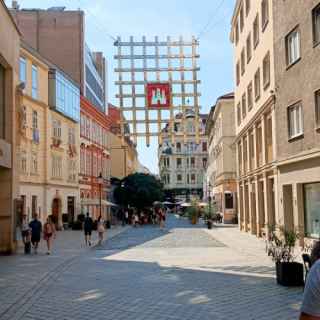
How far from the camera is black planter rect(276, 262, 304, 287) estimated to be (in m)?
12.7

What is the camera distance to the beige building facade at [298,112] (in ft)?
69.3

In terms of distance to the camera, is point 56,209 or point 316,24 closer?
→ point 316,24

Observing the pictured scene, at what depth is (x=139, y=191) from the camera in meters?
67.0

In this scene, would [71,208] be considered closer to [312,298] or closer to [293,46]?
[293,46]

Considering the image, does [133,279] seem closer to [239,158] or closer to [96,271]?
[96,271]

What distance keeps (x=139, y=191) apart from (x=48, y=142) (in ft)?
71.3

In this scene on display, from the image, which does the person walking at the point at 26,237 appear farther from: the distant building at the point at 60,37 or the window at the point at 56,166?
the distant building at the point at 60,37

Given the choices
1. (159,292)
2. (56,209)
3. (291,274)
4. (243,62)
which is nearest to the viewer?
(159,292)

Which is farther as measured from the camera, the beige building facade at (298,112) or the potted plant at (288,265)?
the beige building facade at (298,112)

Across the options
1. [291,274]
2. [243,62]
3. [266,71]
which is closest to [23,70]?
[243,62]

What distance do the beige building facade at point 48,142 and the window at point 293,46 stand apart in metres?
19.6

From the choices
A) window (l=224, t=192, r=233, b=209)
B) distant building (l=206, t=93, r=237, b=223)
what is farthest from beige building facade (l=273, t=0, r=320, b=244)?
window (l=224, t=192, r=233, b=209)

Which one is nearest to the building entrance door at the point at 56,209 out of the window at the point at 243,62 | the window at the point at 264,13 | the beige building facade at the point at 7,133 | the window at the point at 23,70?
the window at the point at 23,70

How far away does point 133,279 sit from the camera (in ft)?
47.7
